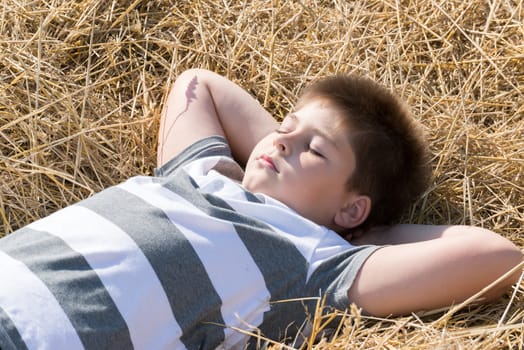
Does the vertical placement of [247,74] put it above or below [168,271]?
above

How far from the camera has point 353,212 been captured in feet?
7.02

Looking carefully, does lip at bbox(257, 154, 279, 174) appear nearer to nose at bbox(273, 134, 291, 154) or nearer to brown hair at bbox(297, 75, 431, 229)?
nose at bbox(273, 134, 291, 154)

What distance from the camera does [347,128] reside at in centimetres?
210

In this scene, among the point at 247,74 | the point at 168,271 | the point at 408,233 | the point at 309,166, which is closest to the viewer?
the point at 168,271

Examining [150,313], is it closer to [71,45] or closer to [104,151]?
[104,151]

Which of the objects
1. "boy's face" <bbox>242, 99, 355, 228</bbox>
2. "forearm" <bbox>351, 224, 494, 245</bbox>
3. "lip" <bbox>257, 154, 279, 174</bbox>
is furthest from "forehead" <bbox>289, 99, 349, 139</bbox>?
"forearm" <bbox>351, 224, 494, 245</bbox>

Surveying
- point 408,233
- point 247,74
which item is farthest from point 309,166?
point 247,74

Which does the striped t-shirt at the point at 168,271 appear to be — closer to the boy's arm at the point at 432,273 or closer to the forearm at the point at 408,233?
the boy's arm at the point at 432,273

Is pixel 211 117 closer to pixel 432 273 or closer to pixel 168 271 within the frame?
pixel 168 271

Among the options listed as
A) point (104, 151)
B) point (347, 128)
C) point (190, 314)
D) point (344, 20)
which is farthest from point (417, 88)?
point (190, 314)

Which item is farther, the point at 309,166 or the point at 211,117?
the point at 211,117

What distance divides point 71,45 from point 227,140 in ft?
1.85

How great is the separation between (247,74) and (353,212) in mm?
667

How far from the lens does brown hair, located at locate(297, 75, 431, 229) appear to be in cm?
211
